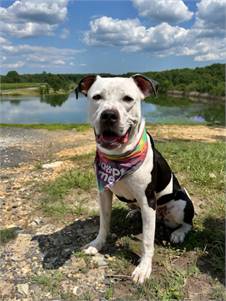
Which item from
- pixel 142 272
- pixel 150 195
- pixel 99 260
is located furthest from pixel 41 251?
pixel 150 195

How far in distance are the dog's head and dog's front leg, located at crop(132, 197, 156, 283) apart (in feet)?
2.27

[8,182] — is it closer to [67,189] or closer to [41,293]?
[67,189]

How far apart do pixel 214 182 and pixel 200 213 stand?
3.31ft

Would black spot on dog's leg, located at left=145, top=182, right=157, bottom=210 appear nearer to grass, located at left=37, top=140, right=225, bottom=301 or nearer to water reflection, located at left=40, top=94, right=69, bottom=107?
grass, located at left=37, top=140, right=225, bottom=301

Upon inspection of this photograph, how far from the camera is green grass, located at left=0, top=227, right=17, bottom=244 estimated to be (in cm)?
414

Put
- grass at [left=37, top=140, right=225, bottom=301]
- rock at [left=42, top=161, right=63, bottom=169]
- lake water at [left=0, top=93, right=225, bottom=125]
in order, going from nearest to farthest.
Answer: grass at [left=37, top=140, right=225, bottom=301]
rock at [left=42, top=161, right=63, bottom=169]
lake water at [left=0, top=93, right=225, bottom=125]

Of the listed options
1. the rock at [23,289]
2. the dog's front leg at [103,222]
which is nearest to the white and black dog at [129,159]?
the dog's front leg at [103,222]

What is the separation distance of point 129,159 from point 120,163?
10 cm

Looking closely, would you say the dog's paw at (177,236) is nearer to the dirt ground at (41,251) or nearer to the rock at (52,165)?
the dirt ground at (41,251)

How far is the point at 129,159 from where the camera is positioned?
3.20m

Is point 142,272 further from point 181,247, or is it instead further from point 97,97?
point 97,97

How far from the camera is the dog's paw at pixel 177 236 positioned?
378cm

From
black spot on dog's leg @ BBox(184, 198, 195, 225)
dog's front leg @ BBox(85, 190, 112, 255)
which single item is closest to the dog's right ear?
dog's front leg @ BBox(85, 190, 112, 255)

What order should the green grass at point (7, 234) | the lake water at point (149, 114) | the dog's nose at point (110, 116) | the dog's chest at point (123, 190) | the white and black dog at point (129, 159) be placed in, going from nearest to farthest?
the dog's nose at point (110, 116) → the white and black dog at point (129, 159) → the dog's chest at point (123, 190) → the green grass at point (7, 234) → the lake water at point (149, 114)
